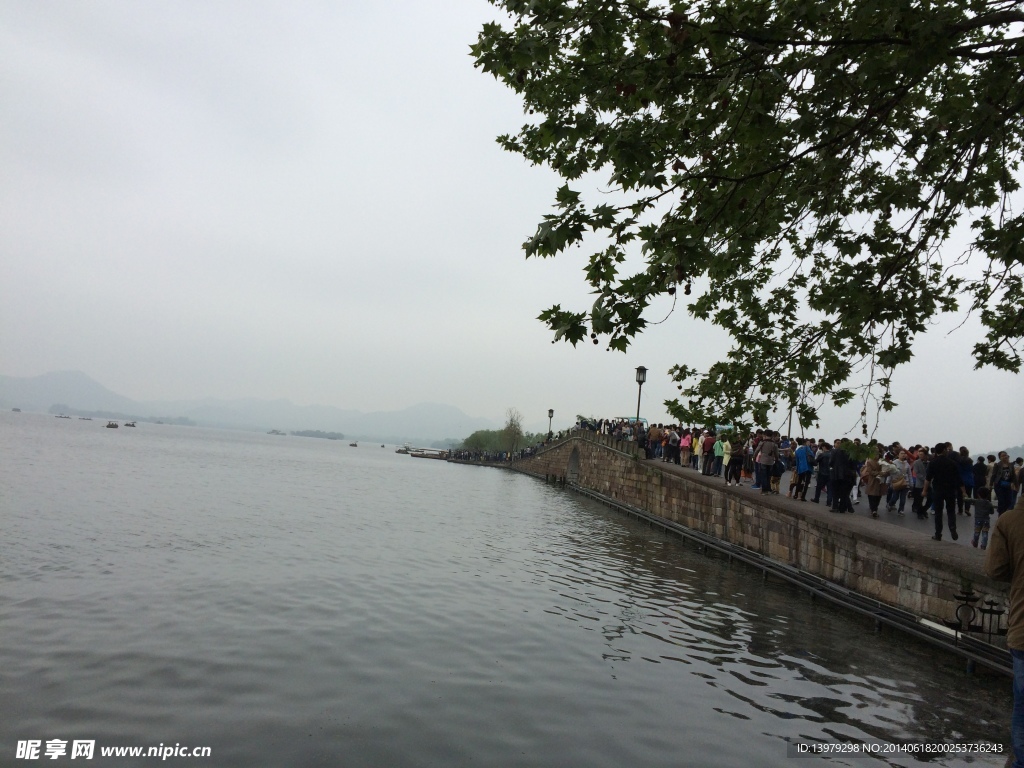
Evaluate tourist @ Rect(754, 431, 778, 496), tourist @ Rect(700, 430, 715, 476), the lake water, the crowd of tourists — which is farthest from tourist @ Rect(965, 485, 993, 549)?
tourist @ Rect(700, 430, 715, 476)

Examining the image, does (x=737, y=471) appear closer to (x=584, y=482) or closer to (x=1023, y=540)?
(x=1023, y=540)

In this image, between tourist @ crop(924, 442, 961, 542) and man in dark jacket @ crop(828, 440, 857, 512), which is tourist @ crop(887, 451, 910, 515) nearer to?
man in dark jacket @ crop(828, 440, 857, 512)

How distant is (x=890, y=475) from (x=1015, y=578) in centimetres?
1392

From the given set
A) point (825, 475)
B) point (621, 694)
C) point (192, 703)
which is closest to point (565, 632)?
point (621, 694)

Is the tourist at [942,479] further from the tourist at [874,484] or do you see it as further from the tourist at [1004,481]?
the tourist at [874,484]

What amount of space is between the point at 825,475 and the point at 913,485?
2.99 m

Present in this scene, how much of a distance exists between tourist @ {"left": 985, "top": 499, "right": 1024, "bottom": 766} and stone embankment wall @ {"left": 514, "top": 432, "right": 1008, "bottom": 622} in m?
4.72

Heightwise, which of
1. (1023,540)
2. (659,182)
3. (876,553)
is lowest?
(876,553)

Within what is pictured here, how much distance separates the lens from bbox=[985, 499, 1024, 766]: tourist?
4375 mm

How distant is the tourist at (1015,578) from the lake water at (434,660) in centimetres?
141

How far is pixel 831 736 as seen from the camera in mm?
5992

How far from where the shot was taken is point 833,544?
12.7 m

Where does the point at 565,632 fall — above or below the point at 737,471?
below

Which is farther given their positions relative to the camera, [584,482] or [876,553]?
[584,482]
